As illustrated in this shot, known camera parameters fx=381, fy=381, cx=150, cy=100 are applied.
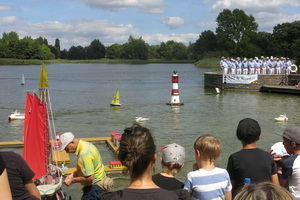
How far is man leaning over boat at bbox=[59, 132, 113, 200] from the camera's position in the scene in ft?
14.3

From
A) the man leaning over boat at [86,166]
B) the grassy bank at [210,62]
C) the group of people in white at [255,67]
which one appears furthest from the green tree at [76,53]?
the man leaning over boat at [86,166]

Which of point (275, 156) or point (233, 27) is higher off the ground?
point (233, 27)

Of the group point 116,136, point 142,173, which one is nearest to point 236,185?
point 142,173

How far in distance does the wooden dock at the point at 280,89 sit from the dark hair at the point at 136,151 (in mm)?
26234

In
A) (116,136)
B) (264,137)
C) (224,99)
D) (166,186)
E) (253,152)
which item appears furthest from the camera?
(224,99)

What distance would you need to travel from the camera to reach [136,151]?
2.52m

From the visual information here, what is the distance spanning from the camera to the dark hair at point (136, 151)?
252 centimetres

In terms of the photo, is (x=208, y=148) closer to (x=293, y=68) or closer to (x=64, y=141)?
(x=64, y=141)

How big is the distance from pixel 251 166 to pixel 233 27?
310 ft

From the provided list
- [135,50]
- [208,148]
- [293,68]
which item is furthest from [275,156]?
[135,50]

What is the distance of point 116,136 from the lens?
10312mm

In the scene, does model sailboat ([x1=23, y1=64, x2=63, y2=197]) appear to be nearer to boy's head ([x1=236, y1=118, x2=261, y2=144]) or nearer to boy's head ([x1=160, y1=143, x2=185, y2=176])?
boy's head ([x1=160, y1=143, x2=185, y2=176])

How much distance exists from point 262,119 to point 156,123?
4644 millimetres

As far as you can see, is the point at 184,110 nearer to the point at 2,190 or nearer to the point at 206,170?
the point at 206,170
